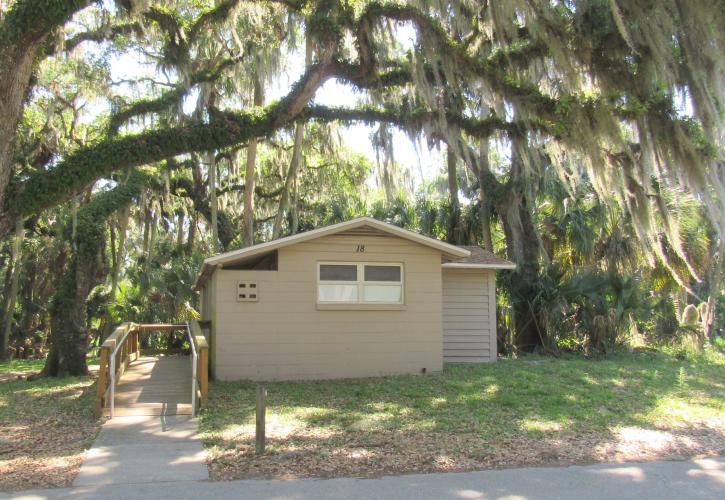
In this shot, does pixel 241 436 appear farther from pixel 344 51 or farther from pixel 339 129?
pixel 339 129

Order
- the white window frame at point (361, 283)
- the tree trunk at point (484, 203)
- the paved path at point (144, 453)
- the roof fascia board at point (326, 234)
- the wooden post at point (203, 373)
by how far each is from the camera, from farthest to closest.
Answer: the tree trunk at point (484, 203) < the white window frame at point (361, 283) < the roof fascia board at point (326, 234) < the wooden post at point (203, 373) < the paved path at point (144, 453)

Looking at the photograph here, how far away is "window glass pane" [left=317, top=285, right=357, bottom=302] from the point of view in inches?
485

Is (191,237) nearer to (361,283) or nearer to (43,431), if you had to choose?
(361,283)

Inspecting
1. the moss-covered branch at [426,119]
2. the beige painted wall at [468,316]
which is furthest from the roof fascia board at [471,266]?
the moss-covered branch at [426,119]

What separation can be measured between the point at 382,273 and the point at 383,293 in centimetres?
42

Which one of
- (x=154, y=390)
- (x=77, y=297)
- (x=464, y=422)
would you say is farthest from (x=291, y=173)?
(x=464, y=422)

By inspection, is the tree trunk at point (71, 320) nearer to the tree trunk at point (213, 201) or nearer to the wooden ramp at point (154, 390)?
the wooden ramp at point (154, 390)

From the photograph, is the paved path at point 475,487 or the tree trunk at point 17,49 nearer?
the paved path at point 475,487

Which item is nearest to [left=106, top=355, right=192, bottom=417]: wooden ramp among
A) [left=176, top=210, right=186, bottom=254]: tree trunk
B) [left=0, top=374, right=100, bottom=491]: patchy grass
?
[left=0, top=374, right=100, bottom=491]: patchy grass

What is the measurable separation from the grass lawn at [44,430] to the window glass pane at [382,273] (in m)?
5.62

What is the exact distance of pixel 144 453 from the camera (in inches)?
259

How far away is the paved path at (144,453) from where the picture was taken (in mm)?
5750

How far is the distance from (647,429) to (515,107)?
516 centimetres

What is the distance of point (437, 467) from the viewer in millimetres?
6152
